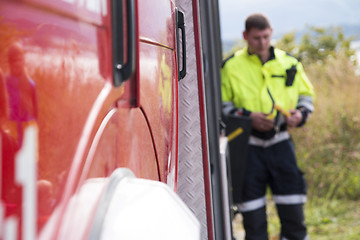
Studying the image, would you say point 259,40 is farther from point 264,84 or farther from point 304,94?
point 304,94

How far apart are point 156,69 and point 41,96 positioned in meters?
0.75

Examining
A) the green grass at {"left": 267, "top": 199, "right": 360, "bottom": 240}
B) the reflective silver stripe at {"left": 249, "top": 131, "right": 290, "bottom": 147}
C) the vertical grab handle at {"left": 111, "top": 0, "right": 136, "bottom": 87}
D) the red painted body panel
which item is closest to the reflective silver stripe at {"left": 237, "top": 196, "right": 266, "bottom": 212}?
the reflective silver stripe at {"left": 249, "top": 131, "right": 290, "bottom": 147}

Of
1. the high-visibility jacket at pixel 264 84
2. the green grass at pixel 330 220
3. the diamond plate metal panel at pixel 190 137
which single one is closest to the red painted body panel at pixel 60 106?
the diamond plate metal panel at pixel 190 137

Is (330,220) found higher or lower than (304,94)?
lower

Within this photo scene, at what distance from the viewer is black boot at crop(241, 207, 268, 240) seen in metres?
4.46

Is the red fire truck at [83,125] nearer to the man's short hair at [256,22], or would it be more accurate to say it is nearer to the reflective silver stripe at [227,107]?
the reflective silver stripe at [227,107]

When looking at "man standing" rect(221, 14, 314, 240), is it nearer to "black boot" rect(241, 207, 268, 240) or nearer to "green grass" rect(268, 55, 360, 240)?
"black boot" rect(241, 207, 268, 240)

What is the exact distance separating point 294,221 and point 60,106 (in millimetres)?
3762

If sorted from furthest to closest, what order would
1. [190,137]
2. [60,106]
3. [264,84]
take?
[264,84] → [190,137] → [60,106]

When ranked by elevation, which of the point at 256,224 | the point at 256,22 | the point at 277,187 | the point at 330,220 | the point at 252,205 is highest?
the point at 256,22

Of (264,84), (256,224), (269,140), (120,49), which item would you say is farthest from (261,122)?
(120,49)

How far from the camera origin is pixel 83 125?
0.98 m

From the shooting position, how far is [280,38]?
76.4ft

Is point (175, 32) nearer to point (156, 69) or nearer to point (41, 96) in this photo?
point (156, 69)
